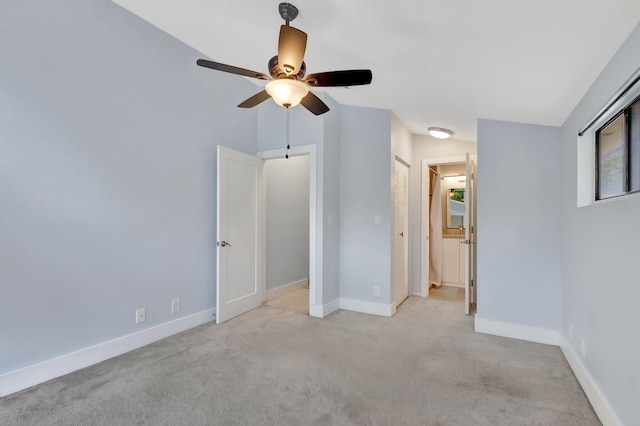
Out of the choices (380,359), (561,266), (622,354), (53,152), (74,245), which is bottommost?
(380,359)

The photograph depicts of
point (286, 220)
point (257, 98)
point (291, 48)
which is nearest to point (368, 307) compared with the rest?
point (286, 220)

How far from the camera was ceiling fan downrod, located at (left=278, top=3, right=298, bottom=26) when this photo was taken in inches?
82.7

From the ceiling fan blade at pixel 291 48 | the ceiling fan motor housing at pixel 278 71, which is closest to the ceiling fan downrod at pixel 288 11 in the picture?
the ceiling fan motor housing at pixel 278 71

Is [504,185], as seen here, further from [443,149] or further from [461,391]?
[461,391]

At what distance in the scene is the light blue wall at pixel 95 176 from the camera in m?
2.22

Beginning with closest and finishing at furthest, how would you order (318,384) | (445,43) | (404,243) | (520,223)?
(445,43) < (318,384) < (520,223) < (404,243)

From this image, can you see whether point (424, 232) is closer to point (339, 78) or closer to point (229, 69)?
point (339, 78)

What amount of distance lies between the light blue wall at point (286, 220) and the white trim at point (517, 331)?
2761 millimetres

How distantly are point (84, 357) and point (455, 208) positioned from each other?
5579 millimetres

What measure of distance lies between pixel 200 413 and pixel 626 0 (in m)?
3.04

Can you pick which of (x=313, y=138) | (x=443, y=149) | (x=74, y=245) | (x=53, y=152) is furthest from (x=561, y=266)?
(x=53, y=152)

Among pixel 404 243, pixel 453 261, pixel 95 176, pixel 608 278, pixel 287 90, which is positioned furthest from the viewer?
pixel 453 261

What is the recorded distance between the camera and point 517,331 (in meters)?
3.20

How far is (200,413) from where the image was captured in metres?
1.97
